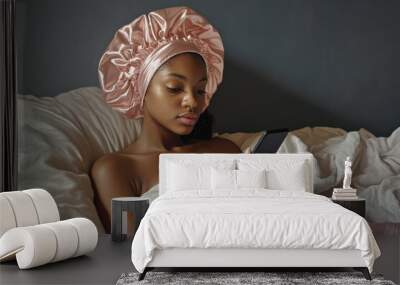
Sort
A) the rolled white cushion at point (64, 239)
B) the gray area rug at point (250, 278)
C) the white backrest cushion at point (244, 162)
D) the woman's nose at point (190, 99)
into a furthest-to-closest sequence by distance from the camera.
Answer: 1. the woman's nose at point (190, 99)
2. the white backrest cushion at point (244, 162)
3. the rolled white cushion at point (64, 239)
4. the gray area rug at point (250, 278)

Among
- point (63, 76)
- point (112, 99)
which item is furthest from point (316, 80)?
point (63, 76)

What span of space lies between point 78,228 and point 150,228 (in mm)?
1019

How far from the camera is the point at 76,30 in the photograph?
7.62m

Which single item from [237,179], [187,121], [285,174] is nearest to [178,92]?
[187,121]

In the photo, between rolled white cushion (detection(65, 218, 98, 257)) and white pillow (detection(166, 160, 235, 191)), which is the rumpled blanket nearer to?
white pillow (detection(166, 160, 235, 191))

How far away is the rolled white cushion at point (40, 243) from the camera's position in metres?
5.38

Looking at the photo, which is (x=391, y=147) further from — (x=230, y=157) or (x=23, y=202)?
(x=23, y=202)

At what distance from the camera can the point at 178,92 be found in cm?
750

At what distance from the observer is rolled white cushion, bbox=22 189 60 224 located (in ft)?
19.6

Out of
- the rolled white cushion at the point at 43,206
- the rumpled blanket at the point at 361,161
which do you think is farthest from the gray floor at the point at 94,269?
the rumpled blanket at the point at 361,161

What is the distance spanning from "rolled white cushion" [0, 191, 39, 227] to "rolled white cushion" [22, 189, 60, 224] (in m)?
0.04

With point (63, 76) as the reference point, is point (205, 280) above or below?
below

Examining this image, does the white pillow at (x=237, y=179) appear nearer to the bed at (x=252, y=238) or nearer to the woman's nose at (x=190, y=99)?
the woman's nose at (x=190, y=99)

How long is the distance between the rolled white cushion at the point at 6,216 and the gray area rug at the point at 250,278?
1103 millimetres
